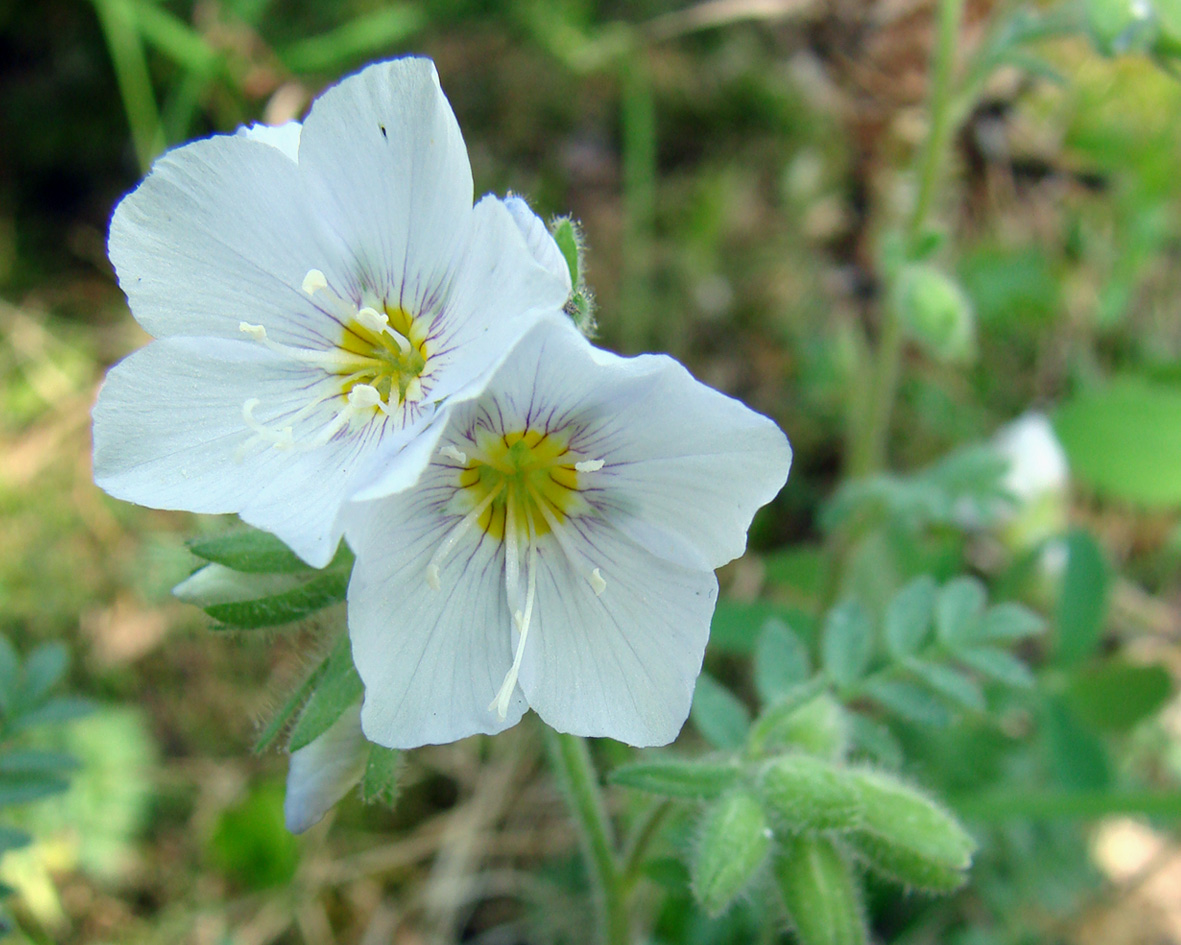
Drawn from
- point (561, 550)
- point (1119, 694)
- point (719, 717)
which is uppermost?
point (561, 550)

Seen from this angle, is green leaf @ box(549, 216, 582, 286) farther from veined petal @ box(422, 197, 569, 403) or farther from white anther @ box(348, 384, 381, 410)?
white anther @ box(348, 384, 381, 410)

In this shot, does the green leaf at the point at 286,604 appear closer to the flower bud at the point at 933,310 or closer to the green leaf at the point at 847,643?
the green leaf at the point at 847,643

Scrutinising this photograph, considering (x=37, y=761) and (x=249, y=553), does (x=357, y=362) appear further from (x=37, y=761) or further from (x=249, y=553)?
(x=37, y=761)

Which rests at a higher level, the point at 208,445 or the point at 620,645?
the point at 208,445

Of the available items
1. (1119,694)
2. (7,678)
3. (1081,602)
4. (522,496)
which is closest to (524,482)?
(522,496)

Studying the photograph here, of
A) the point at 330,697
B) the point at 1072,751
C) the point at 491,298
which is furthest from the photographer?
the point at 1072,751

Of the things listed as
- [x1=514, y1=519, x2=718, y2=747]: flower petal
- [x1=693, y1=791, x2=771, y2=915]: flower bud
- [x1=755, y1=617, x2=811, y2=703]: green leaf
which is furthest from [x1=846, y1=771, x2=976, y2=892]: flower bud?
[x1=514, y1=519, x2=718, y2=747]: flower petal
